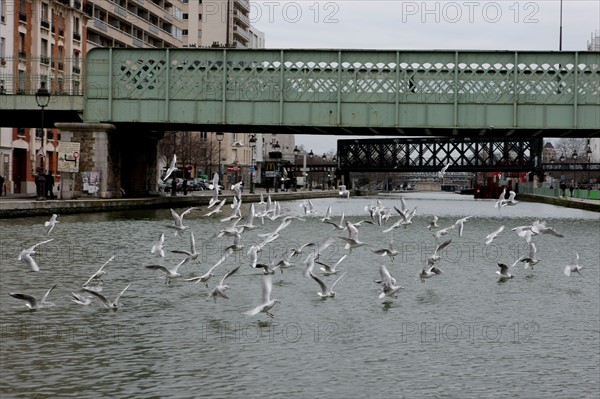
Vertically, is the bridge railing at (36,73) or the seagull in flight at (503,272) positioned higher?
the bridge railing at (36,73)

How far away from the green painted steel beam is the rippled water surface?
91.9 ft

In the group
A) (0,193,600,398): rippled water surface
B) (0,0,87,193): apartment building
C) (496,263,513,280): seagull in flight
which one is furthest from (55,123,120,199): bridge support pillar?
(496,263,513,280): seagull in flight

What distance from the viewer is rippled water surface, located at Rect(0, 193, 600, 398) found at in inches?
452

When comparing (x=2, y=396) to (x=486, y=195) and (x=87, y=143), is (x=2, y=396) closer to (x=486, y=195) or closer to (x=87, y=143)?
(x=87, y=143)

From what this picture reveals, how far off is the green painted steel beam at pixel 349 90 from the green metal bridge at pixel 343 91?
0.05m

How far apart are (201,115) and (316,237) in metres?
21.4

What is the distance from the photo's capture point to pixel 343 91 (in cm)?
5222

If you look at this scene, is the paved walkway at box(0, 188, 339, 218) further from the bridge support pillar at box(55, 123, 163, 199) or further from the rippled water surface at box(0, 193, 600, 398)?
the rippled water surface at box(0, 193, 600, 398)

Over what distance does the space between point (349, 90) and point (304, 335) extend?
3861 centimetres

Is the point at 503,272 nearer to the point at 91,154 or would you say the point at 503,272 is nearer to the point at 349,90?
the point at 349,90

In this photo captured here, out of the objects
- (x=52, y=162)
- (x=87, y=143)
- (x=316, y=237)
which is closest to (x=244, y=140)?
(x=52, y=162)

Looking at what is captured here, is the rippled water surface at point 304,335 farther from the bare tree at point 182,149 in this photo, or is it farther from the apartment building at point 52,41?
the bare tree at point 182,149

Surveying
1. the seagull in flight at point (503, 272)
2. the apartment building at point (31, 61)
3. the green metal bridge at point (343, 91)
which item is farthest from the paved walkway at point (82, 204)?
the seagull in flight at point (503, 272)

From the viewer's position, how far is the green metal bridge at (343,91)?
168ft
